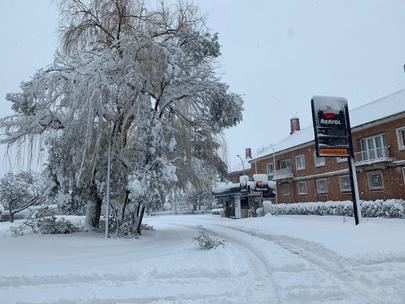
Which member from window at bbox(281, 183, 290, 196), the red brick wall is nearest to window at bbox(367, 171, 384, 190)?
the red brick wall

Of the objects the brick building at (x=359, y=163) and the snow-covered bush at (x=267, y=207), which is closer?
the brick building at (x=359, y=163)

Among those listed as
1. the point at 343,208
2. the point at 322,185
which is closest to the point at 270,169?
the point at 322,185

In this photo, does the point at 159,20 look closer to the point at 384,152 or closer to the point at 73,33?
the point at 73,33

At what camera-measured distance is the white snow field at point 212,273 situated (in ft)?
22.9

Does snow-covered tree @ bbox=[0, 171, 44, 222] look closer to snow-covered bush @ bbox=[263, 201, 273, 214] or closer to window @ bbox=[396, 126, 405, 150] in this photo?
snow-covered bush @ bbox=[263, 201, 273, 214]

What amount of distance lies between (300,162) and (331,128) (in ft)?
70.7

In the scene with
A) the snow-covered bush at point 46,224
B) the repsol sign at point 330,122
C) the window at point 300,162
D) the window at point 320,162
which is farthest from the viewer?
the window at point 300,162

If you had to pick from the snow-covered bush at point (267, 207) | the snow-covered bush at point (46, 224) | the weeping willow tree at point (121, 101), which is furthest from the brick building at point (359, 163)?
the snow-covered bush at point (46, 224)

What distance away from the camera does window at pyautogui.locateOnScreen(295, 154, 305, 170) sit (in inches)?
1458

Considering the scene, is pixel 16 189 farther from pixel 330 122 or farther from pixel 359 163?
pixel 330 122

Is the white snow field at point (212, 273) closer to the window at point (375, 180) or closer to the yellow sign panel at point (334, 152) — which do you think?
the yellow sign panel at point (334, 152)

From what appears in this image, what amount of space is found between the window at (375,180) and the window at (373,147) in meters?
1.20

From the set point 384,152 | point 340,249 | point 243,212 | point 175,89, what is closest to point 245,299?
point 340,249

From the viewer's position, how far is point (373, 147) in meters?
28.7
